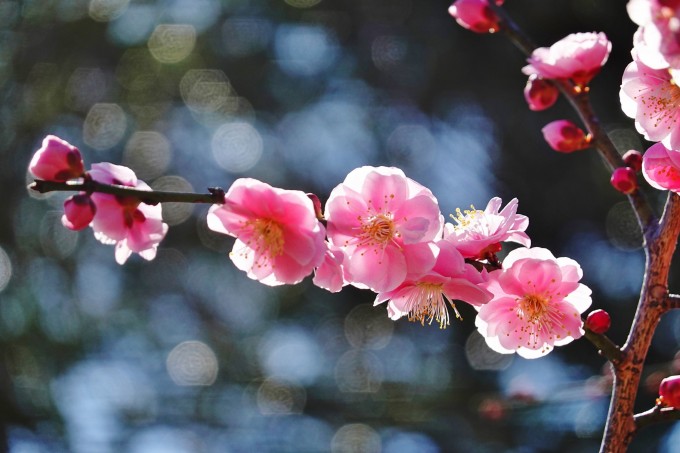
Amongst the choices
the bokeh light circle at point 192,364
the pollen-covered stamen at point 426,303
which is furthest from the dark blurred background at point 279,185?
the pollen-covered stamen at point 426,303

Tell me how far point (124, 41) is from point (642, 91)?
9.44 feet

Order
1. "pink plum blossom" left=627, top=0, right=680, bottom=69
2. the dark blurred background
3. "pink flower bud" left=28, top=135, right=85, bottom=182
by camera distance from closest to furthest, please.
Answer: "pink plum blossom" left=627, top=0, right=680, bottom=69 → "pink flower bud" left=28, top=135, right=85, bottom=182 → the dark blurred background

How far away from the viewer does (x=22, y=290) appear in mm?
3043

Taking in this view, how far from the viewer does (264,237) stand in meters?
0.66

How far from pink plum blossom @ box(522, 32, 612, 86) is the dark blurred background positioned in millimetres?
2054

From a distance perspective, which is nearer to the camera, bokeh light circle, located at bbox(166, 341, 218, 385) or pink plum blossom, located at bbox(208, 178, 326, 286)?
pink plum blossom, located at bbox(208, 178, 326, 286)

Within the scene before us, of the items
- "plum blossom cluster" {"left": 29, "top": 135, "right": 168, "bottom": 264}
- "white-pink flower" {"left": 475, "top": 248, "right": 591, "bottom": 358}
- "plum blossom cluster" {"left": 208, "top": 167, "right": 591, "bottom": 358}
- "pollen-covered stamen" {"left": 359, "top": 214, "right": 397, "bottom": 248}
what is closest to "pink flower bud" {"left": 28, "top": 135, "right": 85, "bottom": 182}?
"plum blossom cluster" {"left": 29, "top": 135, "right": 168, "bottom": 264}

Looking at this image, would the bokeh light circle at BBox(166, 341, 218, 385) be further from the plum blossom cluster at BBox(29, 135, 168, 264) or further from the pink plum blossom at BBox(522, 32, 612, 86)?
the pink plum blossom at BBox(522, 32, 612, 86)

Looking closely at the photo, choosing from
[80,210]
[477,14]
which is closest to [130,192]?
[80,210]

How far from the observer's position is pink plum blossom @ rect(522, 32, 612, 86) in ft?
1.95

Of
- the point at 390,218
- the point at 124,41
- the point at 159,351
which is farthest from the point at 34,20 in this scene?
the point at 390,218

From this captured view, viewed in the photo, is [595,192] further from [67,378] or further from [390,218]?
[390,218]

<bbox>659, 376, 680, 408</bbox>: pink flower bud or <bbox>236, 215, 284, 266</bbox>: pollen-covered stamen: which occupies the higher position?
<bbox>236, 215, 284, 266</bbox>: pollen-covered stamen

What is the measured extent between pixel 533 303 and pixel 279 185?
2.26 m
